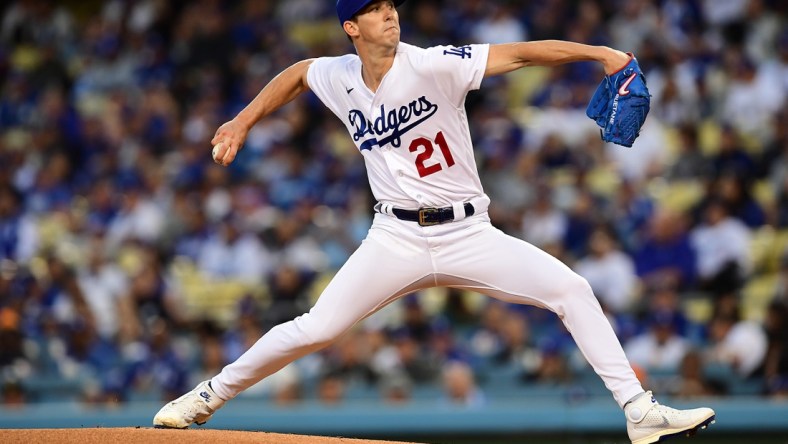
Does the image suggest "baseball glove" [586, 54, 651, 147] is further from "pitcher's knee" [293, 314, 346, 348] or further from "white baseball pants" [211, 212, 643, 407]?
"pitcher's knee" [293, 314, 346, 348]

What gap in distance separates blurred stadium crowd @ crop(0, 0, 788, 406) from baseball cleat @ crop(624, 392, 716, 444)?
3634 millimetres

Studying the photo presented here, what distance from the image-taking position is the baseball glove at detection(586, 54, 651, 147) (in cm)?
386

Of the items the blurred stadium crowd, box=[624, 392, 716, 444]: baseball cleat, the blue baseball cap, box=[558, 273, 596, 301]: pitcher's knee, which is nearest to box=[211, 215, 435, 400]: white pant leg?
box=[558, 273, 596, 301]: pitcher's knee

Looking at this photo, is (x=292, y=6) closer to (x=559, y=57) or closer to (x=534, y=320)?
(x=534, y=320)

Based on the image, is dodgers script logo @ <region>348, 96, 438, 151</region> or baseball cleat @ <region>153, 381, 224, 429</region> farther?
baseball cleat @ <region>153, 381, 224, 429</region>

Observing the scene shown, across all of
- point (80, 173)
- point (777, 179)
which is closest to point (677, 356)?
point (777, 179)

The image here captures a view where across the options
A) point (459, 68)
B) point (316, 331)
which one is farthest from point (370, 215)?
point (459, 68)

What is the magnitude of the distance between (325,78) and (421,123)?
1.61 feet

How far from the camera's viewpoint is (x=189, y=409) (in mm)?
4387

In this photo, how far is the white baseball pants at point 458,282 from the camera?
3994mm

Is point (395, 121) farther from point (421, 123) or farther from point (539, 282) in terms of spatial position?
point (539, 282)

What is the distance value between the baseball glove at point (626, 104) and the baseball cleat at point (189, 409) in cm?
185

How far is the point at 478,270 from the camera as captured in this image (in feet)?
13.3

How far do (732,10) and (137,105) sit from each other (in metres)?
6.40
